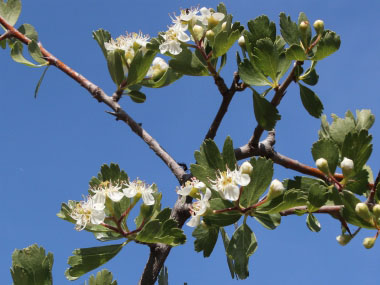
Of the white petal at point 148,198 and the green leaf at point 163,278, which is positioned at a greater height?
the white petal at point 148,198

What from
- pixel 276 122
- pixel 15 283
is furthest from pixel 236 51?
pixel 15 283

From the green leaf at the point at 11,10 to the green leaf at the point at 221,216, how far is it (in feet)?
4.17

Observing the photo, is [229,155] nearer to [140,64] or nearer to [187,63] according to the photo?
[187,63]

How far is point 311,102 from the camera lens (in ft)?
5.20

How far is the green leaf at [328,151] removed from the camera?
1.41 metres

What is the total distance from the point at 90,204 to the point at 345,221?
0.70 metres

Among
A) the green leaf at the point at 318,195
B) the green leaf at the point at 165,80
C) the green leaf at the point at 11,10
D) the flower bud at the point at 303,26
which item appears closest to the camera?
the green leaf at the point at 318,195

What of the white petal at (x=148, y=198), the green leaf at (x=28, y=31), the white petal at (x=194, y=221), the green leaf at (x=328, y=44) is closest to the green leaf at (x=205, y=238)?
the white petal at (x=194, y=221)

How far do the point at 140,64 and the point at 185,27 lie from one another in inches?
7.4

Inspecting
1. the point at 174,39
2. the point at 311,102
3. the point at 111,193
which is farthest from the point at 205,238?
the point at 174,39

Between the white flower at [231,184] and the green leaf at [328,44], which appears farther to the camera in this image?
the green leaf at [328,44]

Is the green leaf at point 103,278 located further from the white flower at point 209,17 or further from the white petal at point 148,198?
the white flower at point 209,17

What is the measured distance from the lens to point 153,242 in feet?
4.59

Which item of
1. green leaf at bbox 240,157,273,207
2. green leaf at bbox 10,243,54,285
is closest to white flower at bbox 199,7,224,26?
green leaf at bbox 240,157,273,207
